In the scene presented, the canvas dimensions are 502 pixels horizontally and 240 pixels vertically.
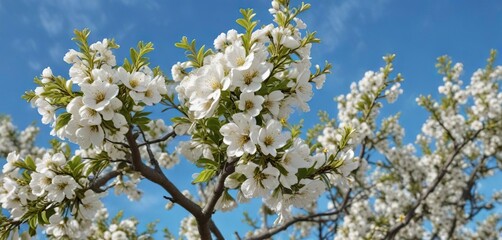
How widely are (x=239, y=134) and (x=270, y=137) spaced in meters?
0.16

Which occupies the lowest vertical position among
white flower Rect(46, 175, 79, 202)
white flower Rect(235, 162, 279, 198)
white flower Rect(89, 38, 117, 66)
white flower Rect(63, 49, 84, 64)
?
white flower Rect(235, 162, 279, 198)

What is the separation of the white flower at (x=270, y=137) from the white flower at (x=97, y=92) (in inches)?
32.3

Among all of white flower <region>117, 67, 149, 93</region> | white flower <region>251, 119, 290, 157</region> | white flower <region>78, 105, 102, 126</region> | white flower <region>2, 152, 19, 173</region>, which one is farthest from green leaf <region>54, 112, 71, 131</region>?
white flower <region>251, 119, 290, 157</region>

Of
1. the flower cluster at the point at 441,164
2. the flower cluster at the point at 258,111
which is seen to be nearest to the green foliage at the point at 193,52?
the flower cluster at the point at 258,111

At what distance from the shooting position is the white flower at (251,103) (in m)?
2.35

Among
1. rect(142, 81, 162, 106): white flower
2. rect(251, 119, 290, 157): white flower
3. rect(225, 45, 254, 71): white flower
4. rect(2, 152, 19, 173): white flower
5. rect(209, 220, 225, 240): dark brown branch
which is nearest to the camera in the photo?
rect(251, 119, 290, 157): white flower

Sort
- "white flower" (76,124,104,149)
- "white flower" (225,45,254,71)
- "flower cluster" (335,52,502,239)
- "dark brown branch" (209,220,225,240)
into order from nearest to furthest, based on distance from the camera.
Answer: "white flower" (225,45,254,71), "white flower" (76,124,104,149), "dark brown branch" (209,220,225,240), "flower cluster" (335,52,502,239)

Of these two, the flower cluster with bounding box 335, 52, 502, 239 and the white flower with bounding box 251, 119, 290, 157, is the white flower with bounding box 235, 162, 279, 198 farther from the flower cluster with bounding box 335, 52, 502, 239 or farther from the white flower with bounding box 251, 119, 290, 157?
the flower cluster with bounding box 335, 52, 502, 239

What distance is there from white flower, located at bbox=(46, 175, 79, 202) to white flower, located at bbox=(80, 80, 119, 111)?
624 mm

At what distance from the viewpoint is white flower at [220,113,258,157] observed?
90.7 inches

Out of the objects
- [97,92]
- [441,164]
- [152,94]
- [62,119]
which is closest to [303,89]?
[152,94]

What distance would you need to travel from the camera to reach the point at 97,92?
8.07 ft

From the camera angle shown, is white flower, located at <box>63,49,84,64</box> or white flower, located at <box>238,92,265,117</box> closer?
white flower, located at <box>238,92,265,117</box>

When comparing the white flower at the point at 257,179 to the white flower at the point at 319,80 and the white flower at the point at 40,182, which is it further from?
the white flower at the point at 40,182
